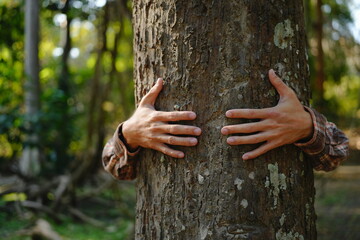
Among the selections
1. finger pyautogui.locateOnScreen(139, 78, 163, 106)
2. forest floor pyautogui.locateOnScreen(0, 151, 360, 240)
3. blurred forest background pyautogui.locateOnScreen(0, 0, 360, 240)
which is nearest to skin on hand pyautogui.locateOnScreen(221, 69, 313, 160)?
finger pyautogui.locateOnScreen(139, 78, 163, 106)

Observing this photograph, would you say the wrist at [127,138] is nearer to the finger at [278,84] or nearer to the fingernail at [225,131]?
the fingernail at [225,131]

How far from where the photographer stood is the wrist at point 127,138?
1796mm

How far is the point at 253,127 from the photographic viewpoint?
5.16 feet

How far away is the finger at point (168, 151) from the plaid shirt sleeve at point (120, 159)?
0.61 feet

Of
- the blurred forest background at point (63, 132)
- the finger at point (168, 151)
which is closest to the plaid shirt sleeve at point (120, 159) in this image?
the finger at point (168, 151)

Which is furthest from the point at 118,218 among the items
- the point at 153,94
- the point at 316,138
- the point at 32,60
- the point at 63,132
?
the point at 316,138

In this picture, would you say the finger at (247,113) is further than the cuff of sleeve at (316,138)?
No

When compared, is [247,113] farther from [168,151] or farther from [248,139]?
[168,151]

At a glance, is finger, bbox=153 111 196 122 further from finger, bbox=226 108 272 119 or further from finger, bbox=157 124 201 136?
finger, bbox=226 108 272 119

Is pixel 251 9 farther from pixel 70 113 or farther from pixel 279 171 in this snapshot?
pixel 70 113

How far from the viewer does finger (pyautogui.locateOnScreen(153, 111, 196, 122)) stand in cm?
162

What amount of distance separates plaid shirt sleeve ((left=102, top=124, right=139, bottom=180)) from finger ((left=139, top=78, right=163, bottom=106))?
0.22 metres

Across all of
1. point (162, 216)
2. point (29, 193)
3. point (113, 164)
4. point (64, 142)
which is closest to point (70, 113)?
point (64, 142)

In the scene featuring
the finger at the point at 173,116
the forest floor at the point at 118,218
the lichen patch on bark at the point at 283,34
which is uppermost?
the lichen patch on bark at the point at 283,34
